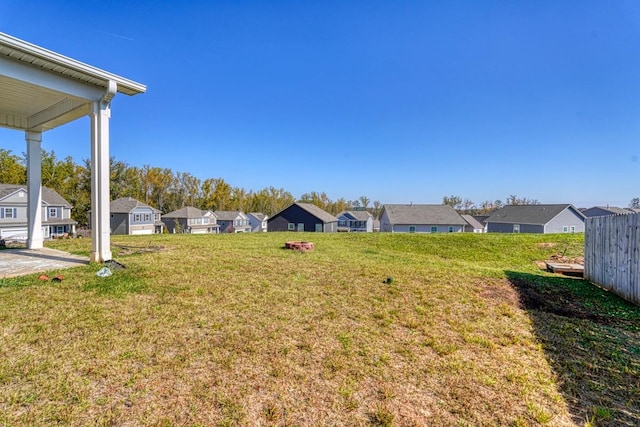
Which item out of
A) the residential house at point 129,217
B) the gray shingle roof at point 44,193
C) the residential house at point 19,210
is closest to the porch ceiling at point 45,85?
the residential house at point 19,210

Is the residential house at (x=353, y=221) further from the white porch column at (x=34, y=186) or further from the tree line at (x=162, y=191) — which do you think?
the white porch column at (x=34, y=186)

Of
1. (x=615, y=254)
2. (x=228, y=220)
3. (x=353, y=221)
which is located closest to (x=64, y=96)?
(x=615, y=254)

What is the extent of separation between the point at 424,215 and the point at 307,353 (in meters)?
32.5

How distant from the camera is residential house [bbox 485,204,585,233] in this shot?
2856 cm

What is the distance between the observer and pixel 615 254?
16.6ft

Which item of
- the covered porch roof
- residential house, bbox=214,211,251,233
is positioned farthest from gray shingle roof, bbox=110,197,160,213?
the covered porch roof

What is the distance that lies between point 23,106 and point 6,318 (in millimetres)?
5989

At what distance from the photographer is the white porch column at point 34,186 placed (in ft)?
23.4

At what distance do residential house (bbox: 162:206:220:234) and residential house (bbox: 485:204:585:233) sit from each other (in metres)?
37.4

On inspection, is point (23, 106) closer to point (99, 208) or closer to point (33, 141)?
point (33, 141)

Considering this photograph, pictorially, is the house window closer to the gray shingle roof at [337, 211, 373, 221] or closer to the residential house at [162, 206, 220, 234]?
the residential house at [162, 206, 220, 234]

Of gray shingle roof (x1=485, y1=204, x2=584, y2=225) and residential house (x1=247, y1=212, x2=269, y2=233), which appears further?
residential house (x1=247, y1=212, x2=269, y2=233)

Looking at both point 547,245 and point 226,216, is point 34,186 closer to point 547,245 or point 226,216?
point 547,245

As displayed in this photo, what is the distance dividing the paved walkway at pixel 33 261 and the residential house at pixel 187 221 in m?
30.6
